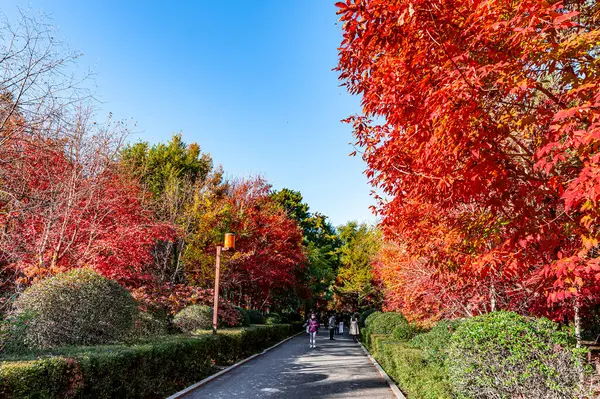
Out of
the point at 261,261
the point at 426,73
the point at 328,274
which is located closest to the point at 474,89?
the point at 426,73

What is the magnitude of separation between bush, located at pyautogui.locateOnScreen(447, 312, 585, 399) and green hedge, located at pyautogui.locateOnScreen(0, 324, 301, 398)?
5196 millimetres

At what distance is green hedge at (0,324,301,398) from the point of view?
476 centimetres

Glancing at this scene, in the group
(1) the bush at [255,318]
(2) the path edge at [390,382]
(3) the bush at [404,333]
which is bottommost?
(2) the path edge at [390,382]

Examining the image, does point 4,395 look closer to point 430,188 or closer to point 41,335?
point 41,335

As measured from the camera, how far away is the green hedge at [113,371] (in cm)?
476

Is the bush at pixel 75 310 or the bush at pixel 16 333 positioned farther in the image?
the bush at pixel 75 310

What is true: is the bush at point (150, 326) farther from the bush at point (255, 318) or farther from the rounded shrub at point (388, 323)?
the bush at point (255, 318)

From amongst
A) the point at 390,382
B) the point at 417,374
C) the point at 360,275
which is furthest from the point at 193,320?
the point at 360,275

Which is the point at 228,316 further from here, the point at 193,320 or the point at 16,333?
the point at 16,333

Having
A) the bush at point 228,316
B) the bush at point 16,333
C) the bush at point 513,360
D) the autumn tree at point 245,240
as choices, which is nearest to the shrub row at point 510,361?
the bush at point 513,360

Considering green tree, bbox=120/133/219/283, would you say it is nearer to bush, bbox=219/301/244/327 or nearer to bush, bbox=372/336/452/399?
bush, bbox=219/301/244/327

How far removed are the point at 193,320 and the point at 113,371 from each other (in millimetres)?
8467

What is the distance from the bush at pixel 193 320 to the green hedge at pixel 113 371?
3054mm

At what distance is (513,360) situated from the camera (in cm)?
501
